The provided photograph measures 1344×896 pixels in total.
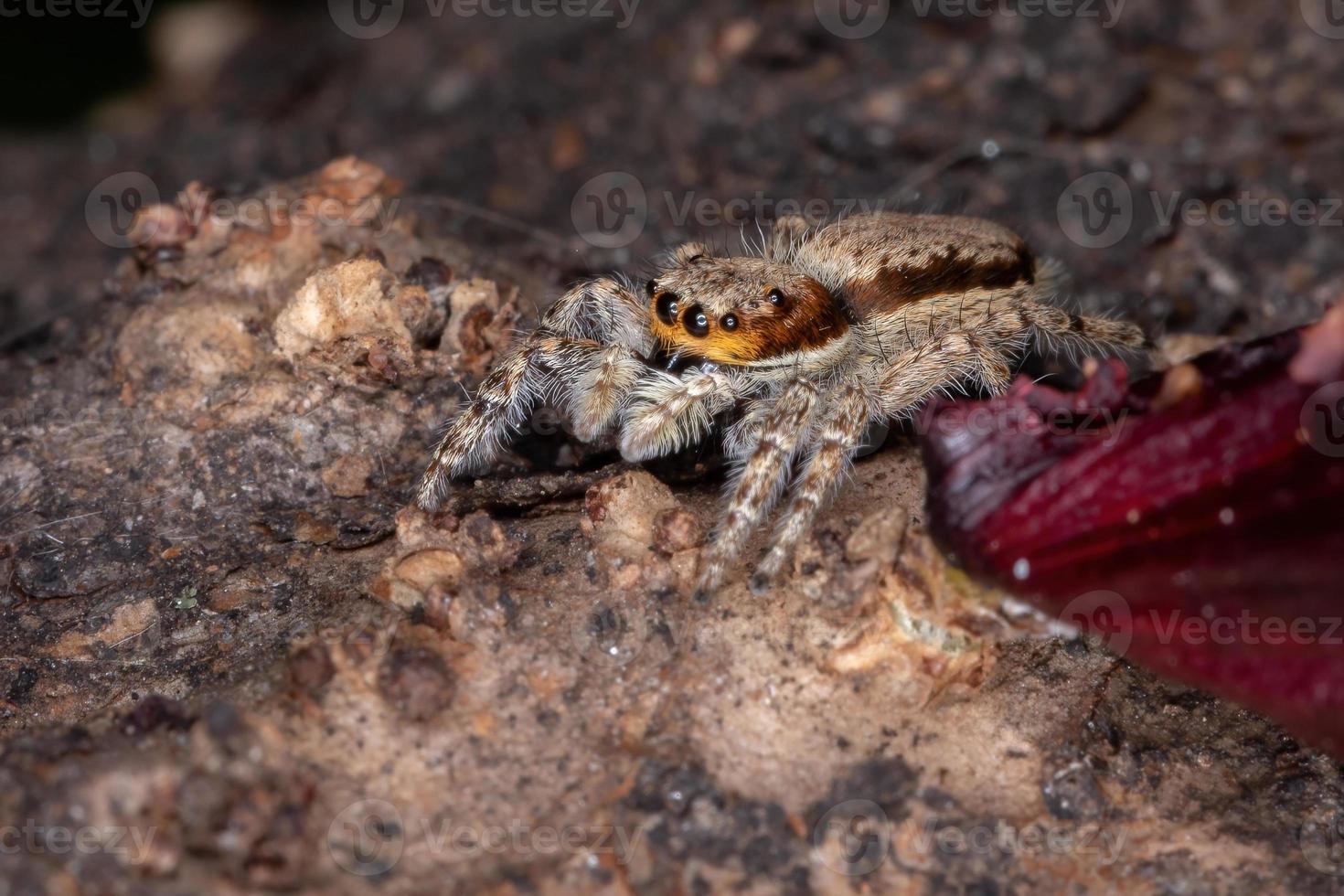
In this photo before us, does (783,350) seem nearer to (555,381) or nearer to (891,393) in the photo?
(891,393)

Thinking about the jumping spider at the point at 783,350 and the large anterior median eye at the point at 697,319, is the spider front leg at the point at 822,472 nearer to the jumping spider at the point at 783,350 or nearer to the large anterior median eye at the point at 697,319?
the jumping spider at the point at 783,350

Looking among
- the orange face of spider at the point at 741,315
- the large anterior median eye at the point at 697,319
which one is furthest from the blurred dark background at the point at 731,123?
the large anterior median eye at the point at 697,319

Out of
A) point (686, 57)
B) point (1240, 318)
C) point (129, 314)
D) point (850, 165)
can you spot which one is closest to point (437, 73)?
point (686, 57)

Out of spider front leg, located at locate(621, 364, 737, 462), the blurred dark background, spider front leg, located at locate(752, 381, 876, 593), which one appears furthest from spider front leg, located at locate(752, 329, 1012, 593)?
the blurred dark background

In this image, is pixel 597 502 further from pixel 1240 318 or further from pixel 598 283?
pixel 1240 318

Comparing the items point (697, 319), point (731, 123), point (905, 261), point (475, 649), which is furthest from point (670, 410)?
point (731, 123)

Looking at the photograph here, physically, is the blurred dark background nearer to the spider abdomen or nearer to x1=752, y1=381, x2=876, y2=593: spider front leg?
the spider abdomen
